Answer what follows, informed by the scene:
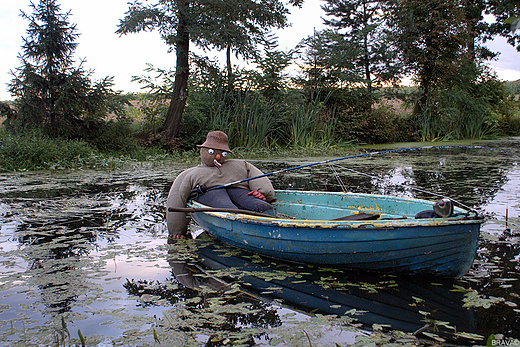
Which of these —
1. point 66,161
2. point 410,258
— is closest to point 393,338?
point 410,258

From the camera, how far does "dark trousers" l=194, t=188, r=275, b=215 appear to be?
4.12 metres

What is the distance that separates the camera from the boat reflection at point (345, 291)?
238 cm

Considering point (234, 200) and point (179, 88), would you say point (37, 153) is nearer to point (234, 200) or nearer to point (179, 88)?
point (179, 88)

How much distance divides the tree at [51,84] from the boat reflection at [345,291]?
8265mm

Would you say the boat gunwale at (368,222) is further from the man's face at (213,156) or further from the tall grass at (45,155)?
the tall grass at (45,155)

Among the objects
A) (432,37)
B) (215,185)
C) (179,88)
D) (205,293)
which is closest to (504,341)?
Answer: (205,293)

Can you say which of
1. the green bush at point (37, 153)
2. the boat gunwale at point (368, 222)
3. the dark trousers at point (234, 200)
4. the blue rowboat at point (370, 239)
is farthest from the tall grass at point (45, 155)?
the boat gunwale at point (368, 222)

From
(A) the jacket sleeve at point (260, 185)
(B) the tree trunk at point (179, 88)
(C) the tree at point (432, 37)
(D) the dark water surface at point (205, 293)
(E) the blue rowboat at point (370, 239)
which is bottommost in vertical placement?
(D) the dark water surface at point (205, 293)

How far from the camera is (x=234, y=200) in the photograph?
4344 mm

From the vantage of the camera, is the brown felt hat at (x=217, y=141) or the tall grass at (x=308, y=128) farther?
the tall grass at (x=308, y=128)

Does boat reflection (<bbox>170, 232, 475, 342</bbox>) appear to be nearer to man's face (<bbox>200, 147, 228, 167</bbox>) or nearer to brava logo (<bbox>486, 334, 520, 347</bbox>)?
→ brava logo (<bbox>486, 334, 520, 347</bbox>)

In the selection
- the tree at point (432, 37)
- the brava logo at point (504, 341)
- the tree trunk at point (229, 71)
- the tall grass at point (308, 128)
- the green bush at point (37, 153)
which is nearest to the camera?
the brava logo at point (504, 341)

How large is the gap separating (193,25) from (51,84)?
3.83 metres

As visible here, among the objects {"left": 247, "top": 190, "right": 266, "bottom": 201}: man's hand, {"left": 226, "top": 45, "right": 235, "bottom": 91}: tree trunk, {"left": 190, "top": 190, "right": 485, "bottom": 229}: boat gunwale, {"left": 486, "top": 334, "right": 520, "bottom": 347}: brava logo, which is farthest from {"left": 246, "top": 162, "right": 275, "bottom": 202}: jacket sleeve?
{"left": 226, "top": 45, "right": 235, "bottom": 91}: tree trunk
